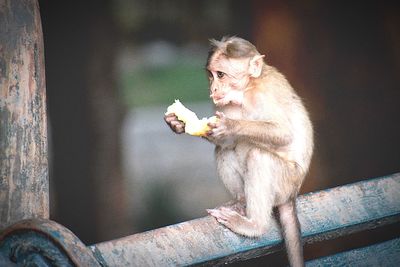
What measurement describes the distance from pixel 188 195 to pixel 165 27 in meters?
2.14

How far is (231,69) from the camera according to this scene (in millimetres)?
3982

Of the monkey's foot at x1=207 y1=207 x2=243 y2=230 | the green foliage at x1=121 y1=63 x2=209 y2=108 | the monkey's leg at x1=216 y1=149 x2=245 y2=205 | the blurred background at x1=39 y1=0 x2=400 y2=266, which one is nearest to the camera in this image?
the monkey's foot at x1=207 y1=207 x2=243 y2=230

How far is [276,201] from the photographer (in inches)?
151

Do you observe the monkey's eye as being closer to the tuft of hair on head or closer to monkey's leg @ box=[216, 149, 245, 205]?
the tuft of hair on head

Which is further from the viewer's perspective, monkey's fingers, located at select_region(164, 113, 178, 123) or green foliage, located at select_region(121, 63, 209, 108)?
green foliage, located at select_region(121, 63, 209, 108)

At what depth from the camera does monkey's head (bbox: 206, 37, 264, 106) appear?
13.1 feet

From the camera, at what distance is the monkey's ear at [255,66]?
4027 mm

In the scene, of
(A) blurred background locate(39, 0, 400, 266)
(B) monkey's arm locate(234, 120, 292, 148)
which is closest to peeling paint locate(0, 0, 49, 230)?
(B) monkey's arm locate(234, 120, 292, 148)

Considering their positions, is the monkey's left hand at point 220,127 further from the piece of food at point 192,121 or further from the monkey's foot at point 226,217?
the monkey's foot at point 226,217

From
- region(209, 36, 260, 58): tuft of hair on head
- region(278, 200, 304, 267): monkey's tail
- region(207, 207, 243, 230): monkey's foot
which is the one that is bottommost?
region(278, 200, 304, 267): monkey's tail

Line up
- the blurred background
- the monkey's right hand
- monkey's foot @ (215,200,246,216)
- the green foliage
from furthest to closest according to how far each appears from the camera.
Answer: the green foliage → the blurred background → monkey's foot @ (215,200,246,216) → the monkey's right hand

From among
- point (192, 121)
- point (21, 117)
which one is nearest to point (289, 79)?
point (192, 121)

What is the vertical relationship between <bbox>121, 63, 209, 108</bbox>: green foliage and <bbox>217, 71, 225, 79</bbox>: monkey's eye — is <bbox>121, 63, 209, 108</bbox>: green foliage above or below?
below

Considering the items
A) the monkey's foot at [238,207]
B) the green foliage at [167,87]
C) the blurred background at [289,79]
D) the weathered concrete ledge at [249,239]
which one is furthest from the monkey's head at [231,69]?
the green foliage at [167,87]
